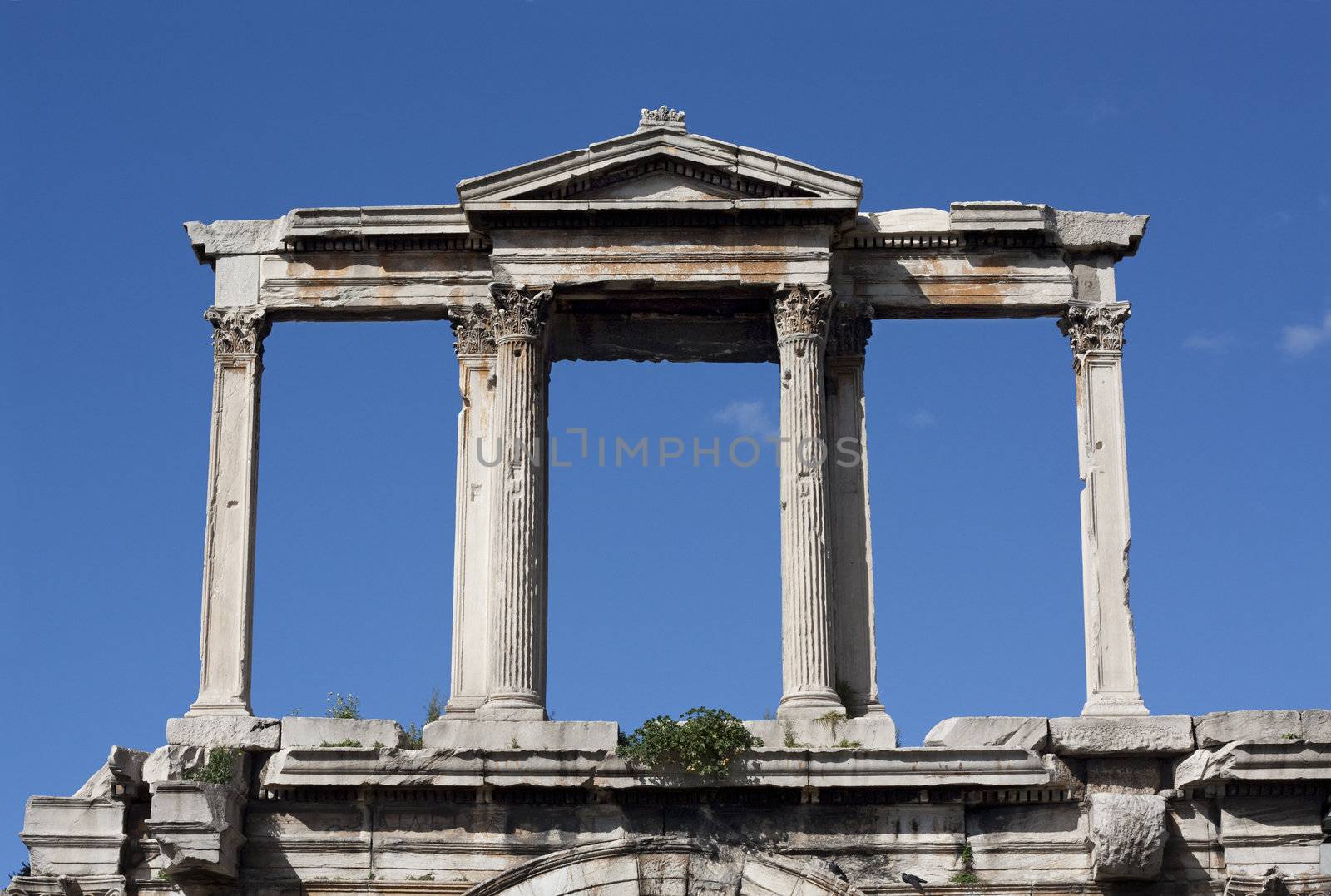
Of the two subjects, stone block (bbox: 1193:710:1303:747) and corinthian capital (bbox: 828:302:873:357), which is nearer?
stone block (bbox: 1193:710:1303:747)

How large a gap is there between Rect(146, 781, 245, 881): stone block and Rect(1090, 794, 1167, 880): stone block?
755 cm

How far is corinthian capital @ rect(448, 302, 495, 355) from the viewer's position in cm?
2458

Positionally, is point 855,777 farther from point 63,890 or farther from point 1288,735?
point 63,890

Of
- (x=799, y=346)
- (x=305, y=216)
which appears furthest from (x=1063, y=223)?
(x=305, y=216)

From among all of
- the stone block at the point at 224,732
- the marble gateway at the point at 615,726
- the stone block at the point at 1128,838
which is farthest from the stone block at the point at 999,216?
the stone block at the point at 224,732

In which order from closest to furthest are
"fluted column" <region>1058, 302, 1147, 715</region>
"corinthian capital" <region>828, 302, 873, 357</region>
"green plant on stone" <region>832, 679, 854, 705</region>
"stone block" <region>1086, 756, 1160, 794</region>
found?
1. "stone block" <region>1086, 756, 1160, 794</region>
2. "fluted column" <region>1058, 302, 1147, 715</region>
3. "green plant on stone" <region>832, 679, 854, 705</region>
4. "corinthian capital" <region>828, 302, 873, 357</region>

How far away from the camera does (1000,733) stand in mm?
22766

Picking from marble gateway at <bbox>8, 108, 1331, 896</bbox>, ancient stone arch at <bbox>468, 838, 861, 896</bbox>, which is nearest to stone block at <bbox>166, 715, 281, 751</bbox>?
marble gateway at <bbox>8, 108, 1331, 896</bbox>

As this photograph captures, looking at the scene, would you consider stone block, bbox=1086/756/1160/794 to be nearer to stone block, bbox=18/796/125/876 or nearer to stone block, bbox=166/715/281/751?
stone block, bbox=166/715/281/751

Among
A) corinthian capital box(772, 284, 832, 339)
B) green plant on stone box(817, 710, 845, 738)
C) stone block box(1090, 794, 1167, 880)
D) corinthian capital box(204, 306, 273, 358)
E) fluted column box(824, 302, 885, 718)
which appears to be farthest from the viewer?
corinthian capital box(204, 306, 273, 358)

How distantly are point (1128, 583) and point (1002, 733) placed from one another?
6.55 feet

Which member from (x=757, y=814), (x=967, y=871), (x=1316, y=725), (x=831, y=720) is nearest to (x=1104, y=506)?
(x=1316, y=725)

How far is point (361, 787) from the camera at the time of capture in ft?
74.0

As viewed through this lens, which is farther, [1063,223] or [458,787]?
[1063,223]
